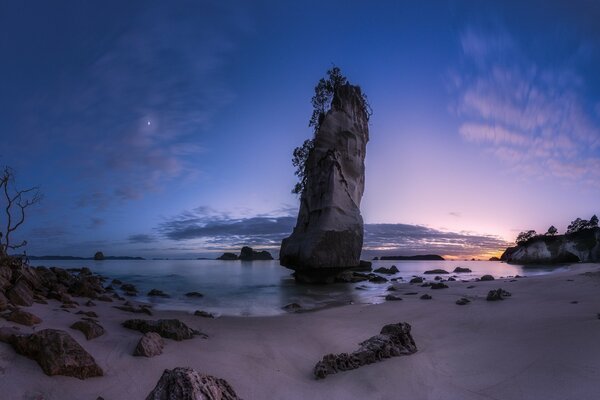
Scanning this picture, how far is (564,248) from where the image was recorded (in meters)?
54.2

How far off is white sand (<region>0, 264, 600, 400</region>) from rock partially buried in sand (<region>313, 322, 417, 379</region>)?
15 cm

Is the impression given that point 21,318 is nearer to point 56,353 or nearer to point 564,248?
point 56,353

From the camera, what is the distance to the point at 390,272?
3931cm

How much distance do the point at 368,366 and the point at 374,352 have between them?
1.03ft

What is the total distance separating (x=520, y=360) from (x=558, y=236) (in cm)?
6409

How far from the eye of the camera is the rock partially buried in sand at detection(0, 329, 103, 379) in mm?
4574

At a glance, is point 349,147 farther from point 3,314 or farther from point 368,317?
point 3,314

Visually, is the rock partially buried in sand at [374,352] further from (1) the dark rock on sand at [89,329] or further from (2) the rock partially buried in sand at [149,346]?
(1) the dark rock on sand at [89,329]

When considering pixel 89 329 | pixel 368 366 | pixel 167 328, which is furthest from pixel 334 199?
pixel 89 329

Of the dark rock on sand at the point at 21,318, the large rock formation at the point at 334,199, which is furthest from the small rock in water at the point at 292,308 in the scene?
the large rock formation at the point at 334,199

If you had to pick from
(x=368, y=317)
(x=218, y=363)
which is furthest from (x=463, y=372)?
(x=368, y=317)

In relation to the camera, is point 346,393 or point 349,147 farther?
point 349,147

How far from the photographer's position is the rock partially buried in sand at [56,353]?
457 centimetres

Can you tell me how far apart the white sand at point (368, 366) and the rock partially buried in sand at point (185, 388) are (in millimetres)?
2263
